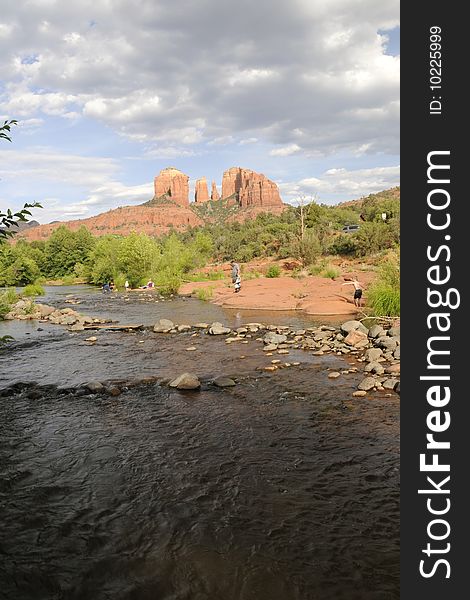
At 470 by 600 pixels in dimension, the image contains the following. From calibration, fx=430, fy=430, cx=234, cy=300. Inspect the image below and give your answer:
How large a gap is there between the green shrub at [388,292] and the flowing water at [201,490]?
7581 millimetres

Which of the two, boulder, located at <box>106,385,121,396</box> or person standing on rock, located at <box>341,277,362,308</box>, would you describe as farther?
person standing on rock, located at <box>341,277,362,308</box>

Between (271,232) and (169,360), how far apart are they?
173 feet

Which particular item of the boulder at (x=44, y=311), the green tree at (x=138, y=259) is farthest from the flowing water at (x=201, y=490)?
the green tree at (x=138, y=259)

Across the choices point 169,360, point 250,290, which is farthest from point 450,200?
point 250,290

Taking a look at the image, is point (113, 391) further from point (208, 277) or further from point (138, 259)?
point (138, 259)

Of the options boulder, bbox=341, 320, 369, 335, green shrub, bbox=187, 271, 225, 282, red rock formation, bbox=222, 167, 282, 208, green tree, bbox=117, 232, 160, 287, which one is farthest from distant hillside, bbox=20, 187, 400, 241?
boulder, bbox=341, 320, 369, 335

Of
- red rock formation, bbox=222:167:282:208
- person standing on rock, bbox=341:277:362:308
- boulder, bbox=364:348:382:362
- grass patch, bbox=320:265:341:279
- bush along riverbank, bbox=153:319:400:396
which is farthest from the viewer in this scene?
red rock formation, bbox=222:167:282:208

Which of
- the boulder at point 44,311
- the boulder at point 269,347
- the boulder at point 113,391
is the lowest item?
the boulder at point 113,391

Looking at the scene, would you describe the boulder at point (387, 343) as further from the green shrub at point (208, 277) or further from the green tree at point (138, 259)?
the green tree at point (138, 259)

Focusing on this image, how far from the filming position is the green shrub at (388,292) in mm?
17750

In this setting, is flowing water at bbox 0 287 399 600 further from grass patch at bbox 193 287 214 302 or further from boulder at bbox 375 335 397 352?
grass patch at bbox 193 287 214 302

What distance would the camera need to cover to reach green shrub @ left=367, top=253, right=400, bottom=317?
17750mm

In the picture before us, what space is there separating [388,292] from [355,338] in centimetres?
471

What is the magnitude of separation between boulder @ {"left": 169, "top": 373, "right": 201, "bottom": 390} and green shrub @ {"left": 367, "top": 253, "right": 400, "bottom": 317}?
10.1m
